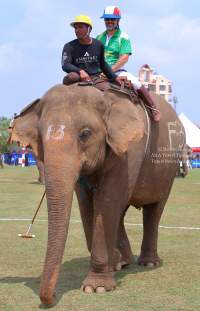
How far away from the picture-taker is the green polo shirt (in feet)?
23.0

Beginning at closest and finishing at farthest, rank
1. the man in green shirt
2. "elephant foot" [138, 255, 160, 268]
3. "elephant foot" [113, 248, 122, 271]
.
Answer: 1. "elephant foot" [113, 248, 122, 271]
2. the man in green shirt
3. "elephant foot" [138, 255, 160, 268]

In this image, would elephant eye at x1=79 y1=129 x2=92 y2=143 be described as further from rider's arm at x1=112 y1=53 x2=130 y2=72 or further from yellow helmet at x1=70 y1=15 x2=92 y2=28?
rider's arm at x1=112 y1=53 x2=130 y2=72

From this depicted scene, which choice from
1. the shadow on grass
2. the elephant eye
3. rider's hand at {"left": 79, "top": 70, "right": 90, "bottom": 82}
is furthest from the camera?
rider's hand at {"left": 79, "top": 70, "right": 90, "bottom": 82}

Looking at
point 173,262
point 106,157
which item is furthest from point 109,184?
point 173,262

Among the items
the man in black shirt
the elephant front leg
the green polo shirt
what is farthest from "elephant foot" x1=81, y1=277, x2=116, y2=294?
the green polo shirt

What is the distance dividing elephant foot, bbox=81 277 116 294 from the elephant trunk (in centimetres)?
89

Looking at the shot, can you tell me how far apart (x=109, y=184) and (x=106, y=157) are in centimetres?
32

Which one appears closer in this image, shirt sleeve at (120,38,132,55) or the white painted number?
shirt sleeve at (120,38,132,55)

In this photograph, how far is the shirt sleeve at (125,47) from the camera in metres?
6.97

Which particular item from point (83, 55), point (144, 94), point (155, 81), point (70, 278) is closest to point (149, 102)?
point (144, 94)

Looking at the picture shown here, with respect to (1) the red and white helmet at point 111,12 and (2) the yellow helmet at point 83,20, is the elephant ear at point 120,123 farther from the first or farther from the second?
(1) the red and white helmet at point 111,12

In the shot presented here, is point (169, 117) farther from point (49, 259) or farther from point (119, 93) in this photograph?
point (49, 259)

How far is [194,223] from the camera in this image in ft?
35.3

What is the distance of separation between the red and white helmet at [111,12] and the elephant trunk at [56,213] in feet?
9.87
